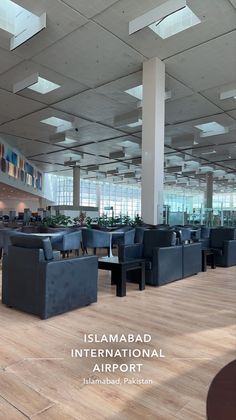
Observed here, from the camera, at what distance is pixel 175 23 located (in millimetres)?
5641

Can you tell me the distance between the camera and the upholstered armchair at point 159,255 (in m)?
4.39

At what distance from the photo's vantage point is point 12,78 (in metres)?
7.55

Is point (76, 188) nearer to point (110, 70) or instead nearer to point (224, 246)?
point (110, 70)

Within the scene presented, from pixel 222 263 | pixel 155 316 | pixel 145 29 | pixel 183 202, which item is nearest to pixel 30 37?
pixel 145 29

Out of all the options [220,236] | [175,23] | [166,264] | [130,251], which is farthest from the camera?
[220,236]

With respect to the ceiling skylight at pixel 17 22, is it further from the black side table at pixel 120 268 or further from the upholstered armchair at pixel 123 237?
the black side table at pixel 120 268

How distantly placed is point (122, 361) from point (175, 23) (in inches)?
224

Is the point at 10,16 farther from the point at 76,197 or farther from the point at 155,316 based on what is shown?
the point at 76,197

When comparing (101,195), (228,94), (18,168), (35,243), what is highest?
(228,94)

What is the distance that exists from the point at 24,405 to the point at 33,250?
5.12 feet

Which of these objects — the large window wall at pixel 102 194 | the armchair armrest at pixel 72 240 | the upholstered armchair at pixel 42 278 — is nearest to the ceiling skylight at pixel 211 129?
the armchair armrest at pixel 72 240

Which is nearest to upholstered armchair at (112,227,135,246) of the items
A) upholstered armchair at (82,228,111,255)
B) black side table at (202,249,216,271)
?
upholstered armchair at (82,228,111,255)

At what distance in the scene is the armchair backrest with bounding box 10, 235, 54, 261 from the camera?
3.06 metres

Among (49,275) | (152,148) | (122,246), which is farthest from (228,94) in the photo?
(49,275)
